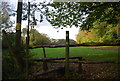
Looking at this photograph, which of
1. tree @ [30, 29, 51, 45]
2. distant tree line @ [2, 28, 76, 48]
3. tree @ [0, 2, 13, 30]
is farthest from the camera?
tree @ [30, 29, 51, 45]

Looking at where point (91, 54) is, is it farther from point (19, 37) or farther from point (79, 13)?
point (19, 37)

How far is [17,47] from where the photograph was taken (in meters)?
3.51

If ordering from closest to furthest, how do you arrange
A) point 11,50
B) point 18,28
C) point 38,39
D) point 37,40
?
point 11,50 → point 18,28 → point 37,40 → point 38,39

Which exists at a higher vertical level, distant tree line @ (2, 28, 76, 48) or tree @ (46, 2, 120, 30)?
tree @ (46, 2, 120, 30)

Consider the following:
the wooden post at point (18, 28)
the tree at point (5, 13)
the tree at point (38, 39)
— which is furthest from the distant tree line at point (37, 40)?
the tree at point (5, 13)

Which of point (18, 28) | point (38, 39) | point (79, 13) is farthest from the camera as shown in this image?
point (38, 39)

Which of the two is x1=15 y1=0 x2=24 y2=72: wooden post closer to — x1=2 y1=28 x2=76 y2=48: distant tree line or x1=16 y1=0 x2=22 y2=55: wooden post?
x1=16 y1=0 x2=22 y2=55: wooden post

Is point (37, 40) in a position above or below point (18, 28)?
below

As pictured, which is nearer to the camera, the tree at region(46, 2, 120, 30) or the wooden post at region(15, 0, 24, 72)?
the wooden post at region(15, 0, 24, 72)

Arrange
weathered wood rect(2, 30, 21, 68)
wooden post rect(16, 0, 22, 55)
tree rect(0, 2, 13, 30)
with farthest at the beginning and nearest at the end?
tree rect(0, 2, 13, 30) → wooden post rect(16, 0, 22, 55) → weathered wood rect(2, 30, 21, 68)

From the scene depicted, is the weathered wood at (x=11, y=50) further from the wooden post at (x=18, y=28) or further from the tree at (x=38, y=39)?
the tree at (x=38, y=39)

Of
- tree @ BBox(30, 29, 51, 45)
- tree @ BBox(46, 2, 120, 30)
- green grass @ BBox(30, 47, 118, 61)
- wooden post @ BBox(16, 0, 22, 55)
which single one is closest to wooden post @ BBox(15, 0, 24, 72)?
wooden post @ BBox(16, 0, 22, 55)

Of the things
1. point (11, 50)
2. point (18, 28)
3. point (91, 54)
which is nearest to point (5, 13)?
point (18, 28)

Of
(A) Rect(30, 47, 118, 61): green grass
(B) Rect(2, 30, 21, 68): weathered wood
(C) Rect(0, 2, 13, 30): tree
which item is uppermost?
(C) Rect(0, 2, 13, 30): tree
